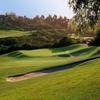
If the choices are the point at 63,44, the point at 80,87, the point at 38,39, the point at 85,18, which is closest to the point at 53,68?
the point at 85,18

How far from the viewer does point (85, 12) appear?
2262 cm

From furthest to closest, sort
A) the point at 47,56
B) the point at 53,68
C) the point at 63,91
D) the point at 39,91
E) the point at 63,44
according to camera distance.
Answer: the point at 63,44 → the point at 47,56 → the point at 53,68 → the point at 39,91 → the point at 63,91

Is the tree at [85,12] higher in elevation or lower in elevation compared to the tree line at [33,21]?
higher

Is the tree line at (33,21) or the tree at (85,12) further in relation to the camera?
the tree line at (33,21)

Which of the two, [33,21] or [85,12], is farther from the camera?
[33,21]

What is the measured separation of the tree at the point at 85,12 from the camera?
71.4ft

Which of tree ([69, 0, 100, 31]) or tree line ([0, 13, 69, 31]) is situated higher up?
tree ([69, 0, 100, 31])

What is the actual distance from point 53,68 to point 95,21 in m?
15.5

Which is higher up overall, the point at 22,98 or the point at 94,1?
the point at 94,1

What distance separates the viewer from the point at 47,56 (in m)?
56.4

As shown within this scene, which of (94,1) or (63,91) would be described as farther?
(94,1)

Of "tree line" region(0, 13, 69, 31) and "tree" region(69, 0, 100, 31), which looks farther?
"tree line" region(0, 13, 69, 31)

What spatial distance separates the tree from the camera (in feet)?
71.4

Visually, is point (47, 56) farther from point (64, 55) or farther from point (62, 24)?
point (62, 24)
